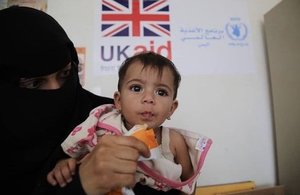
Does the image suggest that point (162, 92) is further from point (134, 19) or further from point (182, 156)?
point (134, 19)

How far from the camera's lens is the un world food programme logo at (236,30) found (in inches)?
76.2

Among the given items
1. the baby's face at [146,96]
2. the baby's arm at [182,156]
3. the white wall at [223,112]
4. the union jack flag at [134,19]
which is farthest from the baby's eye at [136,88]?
the union jack flag at [134,19]

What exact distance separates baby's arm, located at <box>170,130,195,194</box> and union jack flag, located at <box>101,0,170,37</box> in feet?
3.77

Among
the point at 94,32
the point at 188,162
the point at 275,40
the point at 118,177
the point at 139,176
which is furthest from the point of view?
the point at 94,32

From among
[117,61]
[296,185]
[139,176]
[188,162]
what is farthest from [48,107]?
[296,185]

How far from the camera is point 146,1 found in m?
1.91

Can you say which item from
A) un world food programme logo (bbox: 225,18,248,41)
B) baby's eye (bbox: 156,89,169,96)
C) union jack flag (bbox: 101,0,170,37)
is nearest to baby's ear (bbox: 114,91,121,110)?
baby's eye (bbox: 156,89,169,96)

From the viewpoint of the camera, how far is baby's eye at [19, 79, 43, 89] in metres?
0.84

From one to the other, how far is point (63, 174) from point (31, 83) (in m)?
0.36

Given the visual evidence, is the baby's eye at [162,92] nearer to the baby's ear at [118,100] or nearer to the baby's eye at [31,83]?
the baby's ear at [118,100]

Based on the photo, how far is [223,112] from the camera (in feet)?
6.08

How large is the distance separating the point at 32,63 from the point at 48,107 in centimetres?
16

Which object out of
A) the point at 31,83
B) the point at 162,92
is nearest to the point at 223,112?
the point at 162,92

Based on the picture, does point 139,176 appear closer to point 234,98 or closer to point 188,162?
point 188,162
